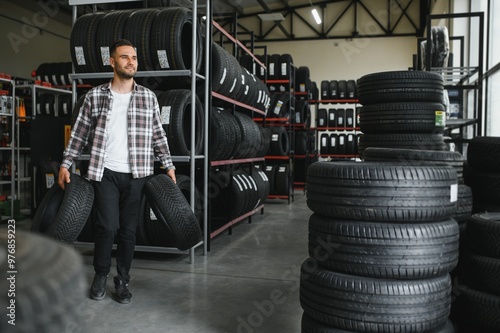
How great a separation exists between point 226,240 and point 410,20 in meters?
15.4

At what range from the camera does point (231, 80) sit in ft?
18.6

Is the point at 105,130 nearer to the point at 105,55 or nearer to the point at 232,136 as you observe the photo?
the point at 105,55

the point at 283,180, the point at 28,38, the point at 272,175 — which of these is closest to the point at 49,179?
the point at 272,175

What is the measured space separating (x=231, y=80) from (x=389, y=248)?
3654 millimetres

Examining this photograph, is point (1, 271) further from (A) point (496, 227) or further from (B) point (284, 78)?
(B) point (284, 78)

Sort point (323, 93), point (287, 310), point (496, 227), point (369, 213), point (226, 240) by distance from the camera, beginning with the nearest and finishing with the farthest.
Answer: point (369, 213) → point (496, 227) → point (287, 310) → point (226, 240) → point (323, 93)

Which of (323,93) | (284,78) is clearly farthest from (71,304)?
(323,93)

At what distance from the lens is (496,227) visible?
2783 millimetres

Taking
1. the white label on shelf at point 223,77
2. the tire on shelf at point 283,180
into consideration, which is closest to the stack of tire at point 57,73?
the tire on shelf at point 283,180

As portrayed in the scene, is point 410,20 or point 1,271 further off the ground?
point 410,20

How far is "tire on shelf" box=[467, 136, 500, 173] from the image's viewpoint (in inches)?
134

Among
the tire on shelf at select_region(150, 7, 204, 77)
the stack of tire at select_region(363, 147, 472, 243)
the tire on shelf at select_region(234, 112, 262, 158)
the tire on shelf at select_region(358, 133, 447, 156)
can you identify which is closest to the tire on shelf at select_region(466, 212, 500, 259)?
the stack of tire at select_region(363, 147, 472, 243)

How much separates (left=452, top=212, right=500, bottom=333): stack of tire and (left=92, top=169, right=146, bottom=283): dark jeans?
230cm

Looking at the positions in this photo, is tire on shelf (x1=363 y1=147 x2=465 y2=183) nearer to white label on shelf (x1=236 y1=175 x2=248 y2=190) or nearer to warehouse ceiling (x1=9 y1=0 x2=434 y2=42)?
white label on shelf (x1=236 y1=175 x2=248 y2=190)
